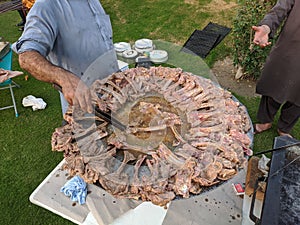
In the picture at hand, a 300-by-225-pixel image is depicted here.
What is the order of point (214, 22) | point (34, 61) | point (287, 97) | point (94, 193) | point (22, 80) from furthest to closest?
point (214, 22), point (22, 80), point (287, 97), point (94, 193), point (34, 61)

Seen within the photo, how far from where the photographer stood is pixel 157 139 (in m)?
2.61

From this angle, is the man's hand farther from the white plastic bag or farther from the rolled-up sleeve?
the white plastic bag

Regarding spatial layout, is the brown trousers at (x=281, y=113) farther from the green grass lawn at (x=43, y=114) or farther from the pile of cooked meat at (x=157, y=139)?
the pile of cooked meat at (x=157, y=139)

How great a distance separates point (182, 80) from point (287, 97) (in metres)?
2.42

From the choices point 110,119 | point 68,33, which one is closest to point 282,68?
point 110,119

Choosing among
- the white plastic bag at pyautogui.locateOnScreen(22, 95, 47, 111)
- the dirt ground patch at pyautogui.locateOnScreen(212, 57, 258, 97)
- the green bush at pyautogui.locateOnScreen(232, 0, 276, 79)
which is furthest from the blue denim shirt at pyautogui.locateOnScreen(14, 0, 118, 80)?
the dirt ground patch at pyautogui.locateOnScreen(212, 57, 258, 97)

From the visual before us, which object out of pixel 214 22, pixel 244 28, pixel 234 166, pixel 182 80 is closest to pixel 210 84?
pixel 182 80

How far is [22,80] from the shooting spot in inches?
266

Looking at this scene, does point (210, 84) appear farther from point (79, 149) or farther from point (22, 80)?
point (22, 80)

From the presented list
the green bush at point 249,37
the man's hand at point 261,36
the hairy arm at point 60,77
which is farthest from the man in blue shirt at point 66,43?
the green bush at point 249,37

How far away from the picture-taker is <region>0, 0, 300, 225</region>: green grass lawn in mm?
4344

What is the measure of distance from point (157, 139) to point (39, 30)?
5.01ft

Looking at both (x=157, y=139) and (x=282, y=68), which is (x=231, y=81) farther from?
(x=157, y=139)

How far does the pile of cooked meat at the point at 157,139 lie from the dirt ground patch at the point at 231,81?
134 inches
